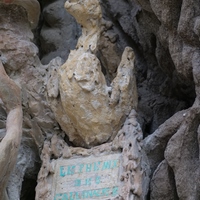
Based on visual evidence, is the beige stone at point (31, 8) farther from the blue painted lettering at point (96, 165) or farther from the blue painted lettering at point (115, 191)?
the blue painted lettering at point (115, 191)

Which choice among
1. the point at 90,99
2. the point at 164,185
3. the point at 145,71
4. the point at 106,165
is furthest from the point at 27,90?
the point at 164,185

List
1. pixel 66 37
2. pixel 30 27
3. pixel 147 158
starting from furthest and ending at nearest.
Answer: pixel 66 37
pixel 30 27
pixel 147 158

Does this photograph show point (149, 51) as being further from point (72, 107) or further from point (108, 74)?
point (72, 107)

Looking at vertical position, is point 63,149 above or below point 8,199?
above

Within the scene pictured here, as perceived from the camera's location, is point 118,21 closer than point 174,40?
No

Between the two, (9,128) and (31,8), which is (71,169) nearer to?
(9,128)

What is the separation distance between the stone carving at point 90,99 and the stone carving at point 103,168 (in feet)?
0.19

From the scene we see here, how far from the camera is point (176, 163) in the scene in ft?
11.1

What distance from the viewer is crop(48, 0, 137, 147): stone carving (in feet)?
11.9

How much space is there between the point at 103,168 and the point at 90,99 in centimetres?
32

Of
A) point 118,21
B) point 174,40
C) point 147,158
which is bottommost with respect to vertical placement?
point 147,158

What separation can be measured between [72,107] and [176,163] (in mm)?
571

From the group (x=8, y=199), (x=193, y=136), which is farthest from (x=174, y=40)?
(x=8, y=199)

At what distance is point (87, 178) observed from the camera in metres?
3.55
